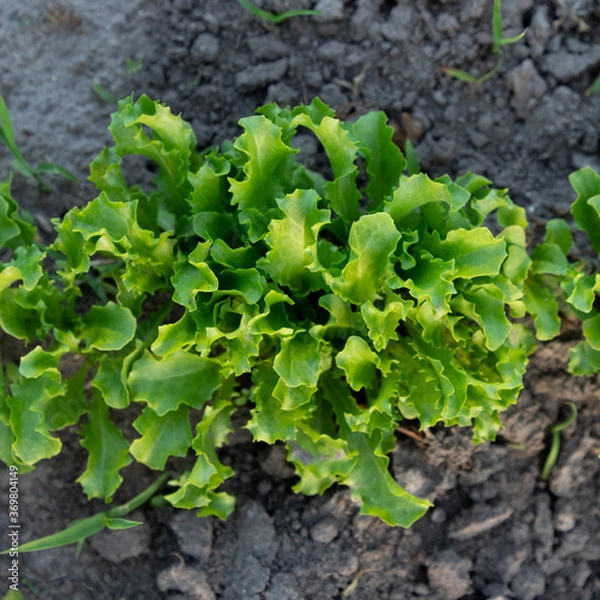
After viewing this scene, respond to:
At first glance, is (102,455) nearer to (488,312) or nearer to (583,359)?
(488,312)

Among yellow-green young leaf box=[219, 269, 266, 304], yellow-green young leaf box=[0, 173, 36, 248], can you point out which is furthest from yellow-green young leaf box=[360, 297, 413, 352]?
yellow-green young leaf box=[0, 173, 36, 248]

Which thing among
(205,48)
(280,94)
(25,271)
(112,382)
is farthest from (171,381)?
(205,48)

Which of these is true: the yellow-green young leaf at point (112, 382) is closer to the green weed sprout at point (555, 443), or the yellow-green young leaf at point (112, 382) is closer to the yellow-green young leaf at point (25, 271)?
the yellow-green young leaf at point (25, 271)

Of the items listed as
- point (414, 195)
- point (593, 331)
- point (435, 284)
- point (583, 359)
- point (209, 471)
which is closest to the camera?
point (435, 284)

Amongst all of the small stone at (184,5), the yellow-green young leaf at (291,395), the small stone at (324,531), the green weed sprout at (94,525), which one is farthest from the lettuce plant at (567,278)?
the small stone at (184,5)

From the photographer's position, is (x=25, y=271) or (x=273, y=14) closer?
(x=25, y=271)

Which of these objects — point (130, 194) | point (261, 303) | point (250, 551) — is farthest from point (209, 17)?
point (250, 551)
